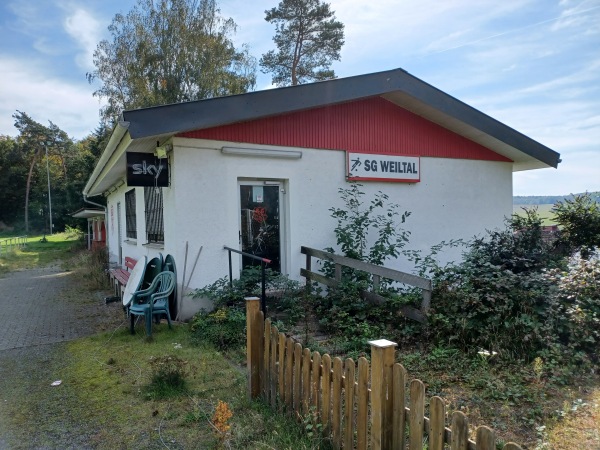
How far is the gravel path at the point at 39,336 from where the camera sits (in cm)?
322

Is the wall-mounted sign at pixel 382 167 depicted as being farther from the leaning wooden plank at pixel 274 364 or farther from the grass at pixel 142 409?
the leaning wooden plank at pixel 274 364

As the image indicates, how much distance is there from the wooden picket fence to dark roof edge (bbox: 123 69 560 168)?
3.57 meters

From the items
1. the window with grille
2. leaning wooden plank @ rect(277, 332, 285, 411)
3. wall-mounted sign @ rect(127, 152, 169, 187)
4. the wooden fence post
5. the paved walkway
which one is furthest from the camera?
the window with grille

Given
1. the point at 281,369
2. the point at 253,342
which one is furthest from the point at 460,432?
the point at 253,342

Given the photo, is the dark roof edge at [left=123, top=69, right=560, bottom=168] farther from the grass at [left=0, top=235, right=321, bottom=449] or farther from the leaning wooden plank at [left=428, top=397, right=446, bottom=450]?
the leaning wooden plank at [left=428, top=397, right=446, bottom=450]

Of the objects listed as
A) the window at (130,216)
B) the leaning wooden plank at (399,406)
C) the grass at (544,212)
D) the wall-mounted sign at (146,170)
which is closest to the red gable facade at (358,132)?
the wall-mounted sign at (146,170)

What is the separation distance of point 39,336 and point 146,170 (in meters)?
2.97

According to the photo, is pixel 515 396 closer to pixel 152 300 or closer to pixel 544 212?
pixel 152 300

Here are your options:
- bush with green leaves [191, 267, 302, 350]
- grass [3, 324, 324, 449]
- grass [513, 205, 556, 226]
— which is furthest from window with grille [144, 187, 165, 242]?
grass [513, 205, 556, 226]

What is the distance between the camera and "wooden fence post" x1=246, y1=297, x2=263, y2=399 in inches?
133

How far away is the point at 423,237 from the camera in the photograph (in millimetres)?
9055

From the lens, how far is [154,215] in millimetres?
8219

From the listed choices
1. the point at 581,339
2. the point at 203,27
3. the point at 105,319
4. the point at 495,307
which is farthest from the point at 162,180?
the point at 203,27

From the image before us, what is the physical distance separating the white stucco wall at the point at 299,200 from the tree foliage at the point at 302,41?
1435cm
